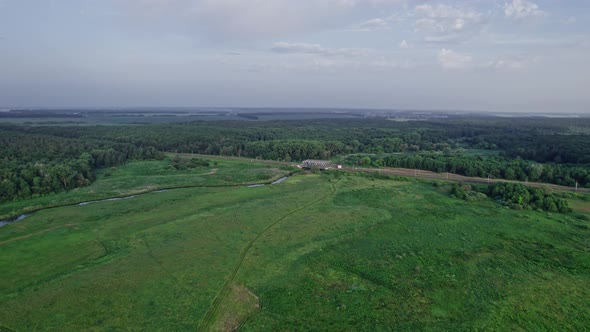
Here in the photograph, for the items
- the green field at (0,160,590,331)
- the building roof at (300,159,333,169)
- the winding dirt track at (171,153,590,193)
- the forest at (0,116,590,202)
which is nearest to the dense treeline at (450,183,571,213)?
the green field at (0,160,590,331)

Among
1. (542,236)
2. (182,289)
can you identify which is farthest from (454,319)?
(542,236)

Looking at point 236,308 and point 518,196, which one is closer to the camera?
point 236,308

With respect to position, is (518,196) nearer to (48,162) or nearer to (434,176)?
(434,176)

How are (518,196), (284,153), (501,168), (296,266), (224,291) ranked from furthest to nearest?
1. (284,153)
2. (501,168)
3. (518,196)
4. (296,266)
5. (224,291)

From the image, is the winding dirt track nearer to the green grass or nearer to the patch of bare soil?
the green grass

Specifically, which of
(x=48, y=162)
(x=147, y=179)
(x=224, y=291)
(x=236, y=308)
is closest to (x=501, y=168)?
(x=224, y=291)
